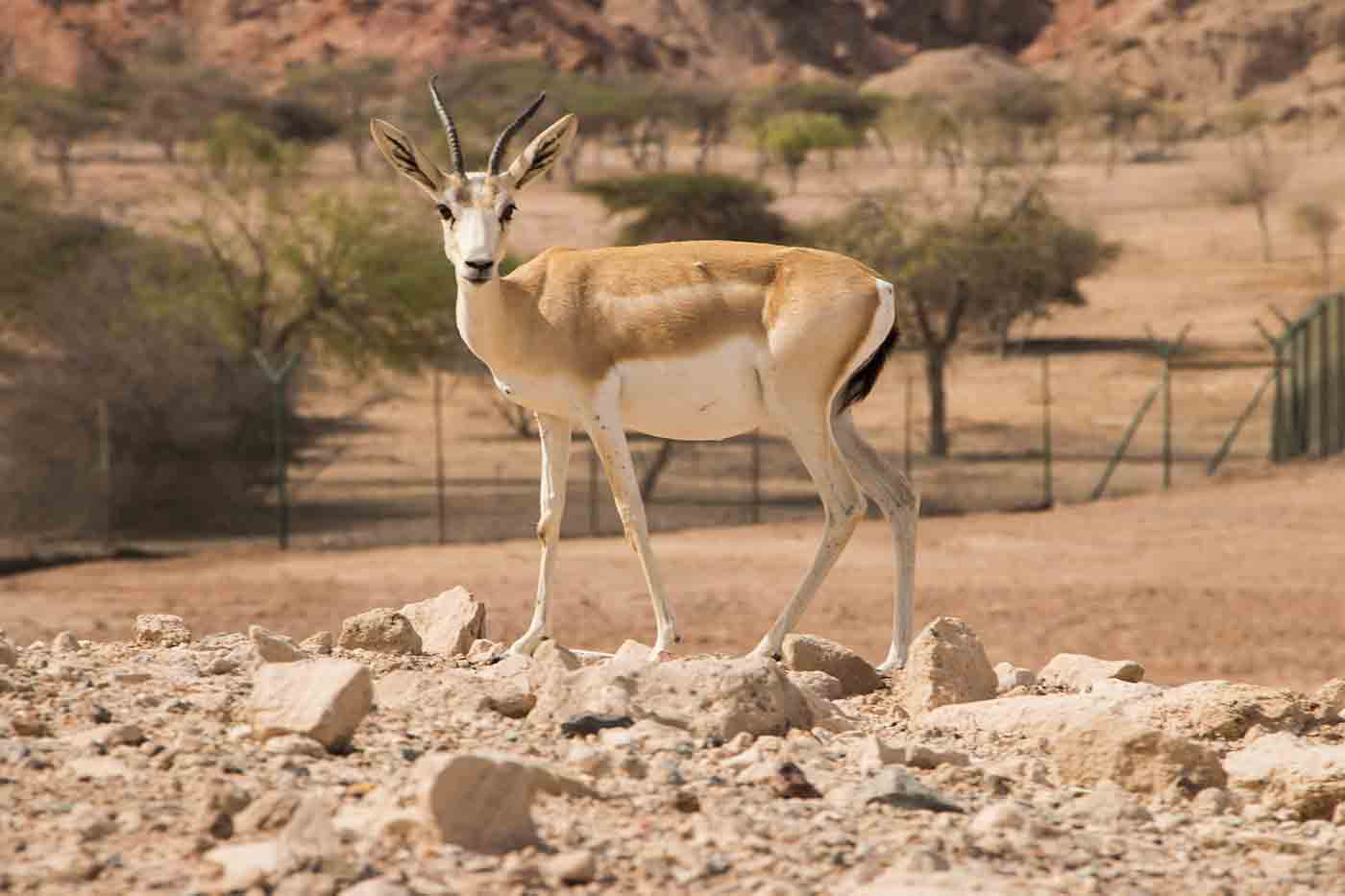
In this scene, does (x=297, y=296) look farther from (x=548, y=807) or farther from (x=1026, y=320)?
(x=548, y=807)

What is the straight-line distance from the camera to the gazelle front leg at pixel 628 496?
28.1 feet

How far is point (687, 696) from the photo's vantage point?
714 centimetres

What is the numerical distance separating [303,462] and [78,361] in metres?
5.08

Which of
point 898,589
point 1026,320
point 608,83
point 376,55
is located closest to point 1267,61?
point 608,83

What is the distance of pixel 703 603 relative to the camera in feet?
77.7

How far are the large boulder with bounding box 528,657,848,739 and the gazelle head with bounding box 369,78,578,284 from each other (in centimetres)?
186

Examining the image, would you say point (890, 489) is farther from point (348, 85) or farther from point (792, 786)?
point (348, 85)

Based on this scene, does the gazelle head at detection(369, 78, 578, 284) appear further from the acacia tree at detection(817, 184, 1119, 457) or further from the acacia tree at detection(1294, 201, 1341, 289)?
the acacia tree at detection(1294, 201, 1341, 289)

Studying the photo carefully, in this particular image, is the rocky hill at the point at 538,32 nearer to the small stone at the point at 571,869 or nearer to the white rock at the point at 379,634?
the white rock at the point at 379,634

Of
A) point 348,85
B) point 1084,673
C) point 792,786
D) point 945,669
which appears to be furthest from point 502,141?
point 348,85

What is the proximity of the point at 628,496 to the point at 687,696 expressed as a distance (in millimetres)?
1739

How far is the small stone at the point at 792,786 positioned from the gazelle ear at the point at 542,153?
9.93 ft

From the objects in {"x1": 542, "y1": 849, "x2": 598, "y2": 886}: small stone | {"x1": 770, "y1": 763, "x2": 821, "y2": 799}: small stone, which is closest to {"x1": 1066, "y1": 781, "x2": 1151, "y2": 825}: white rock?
{"x1": 770, "y1": 763, "x2": 821, "y2": 799}: small stone

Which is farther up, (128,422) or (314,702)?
(314,702)
